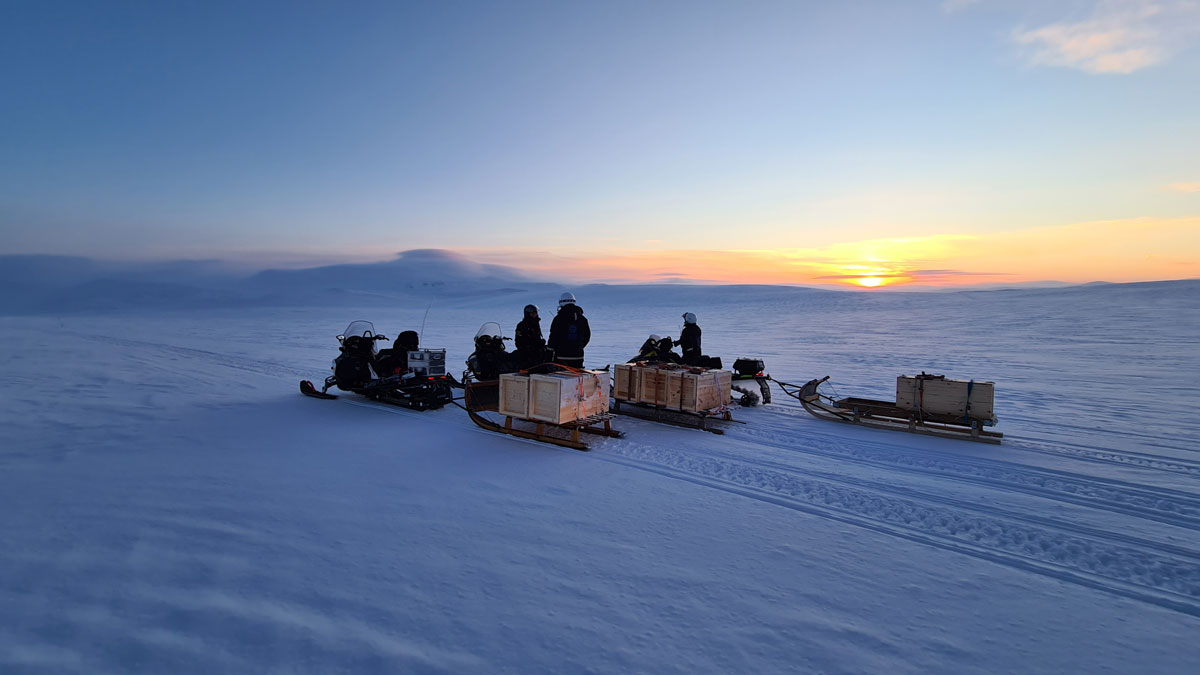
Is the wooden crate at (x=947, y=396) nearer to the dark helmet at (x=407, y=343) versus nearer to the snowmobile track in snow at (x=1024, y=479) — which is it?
the snowmobile track in snow at (x=1024, y=479)

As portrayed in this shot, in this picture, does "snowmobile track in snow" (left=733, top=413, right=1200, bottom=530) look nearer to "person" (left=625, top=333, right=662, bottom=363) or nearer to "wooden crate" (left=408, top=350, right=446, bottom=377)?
"person" (left=625, top=333, right=662, bottom=363)

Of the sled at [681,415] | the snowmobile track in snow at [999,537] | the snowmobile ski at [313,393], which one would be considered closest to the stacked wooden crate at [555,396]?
the sled at [681,415]

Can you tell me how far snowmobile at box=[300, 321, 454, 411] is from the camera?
419 inches

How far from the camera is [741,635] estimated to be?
3.49 m

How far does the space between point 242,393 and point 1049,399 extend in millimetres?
16100

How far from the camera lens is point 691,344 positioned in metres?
11.2

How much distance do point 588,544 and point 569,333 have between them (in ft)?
17.6

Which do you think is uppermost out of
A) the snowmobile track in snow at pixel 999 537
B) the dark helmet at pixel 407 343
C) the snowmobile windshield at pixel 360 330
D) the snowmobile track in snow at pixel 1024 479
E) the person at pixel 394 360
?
the snowmobile windshield at pixel 360 330

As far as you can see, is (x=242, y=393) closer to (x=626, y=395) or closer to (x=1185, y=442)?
(x=626, y=395)

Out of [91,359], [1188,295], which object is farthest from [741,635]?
[1188,295]

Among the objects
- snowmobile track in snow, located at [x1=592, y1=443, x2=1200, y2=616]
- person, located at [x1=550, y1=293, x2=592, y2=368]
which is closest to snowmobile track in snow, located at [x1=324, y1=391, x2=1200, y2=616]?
snowmobile track in snow, located at [x1=592, y1=443, x2=1200, y2=616]

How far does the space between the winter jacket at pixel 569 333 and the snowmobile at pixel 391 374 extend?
2.49 meters

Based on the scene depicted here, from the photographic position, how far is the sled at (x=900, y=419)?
26.9 feet

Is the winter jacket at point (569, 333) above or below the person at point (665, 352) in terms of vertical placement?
above
